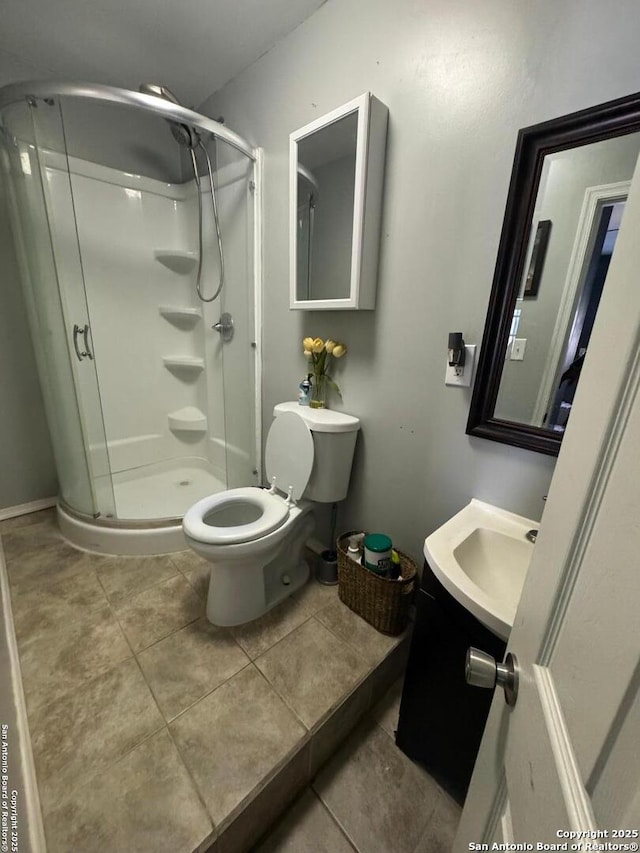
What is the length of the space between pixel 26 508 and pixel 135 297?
146cm

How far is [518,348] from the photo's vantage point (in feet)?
3.38

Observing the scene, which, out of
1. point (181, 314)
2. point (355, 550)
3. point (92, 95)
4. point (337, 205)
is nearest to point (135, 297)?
point (181, 314)

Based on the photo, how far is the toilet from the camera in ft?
4.26

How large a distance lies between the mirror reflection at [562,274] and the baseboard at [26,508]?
101 inches

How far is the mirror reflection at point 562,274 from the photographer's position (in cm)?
85

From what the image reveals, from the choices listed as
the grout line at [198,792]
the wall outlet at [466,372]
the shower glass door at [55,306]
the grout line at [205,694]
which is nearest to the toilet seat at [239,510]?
the grout line at [205,694]

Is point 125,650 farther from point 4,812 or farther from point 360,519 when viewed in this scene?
point 360,519

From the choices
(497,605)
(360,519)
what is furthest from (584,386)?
(360,519)

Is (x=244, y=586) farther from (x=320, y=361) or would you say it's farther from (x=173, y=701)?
(x=320, y=361)

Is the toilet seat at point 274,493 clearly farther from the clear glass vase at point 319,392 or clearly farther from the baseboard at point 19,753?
the baseboard at point 19,753

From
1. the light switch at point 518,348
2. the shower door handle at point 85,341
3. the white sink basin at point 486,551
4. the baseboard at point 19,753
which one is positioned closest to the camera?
the baseboard at point 19,753

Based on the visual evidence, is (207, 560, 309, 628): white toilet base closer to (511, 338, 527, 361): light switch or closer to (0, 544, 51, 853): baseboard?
(0, 544, 51, 853): baseboard

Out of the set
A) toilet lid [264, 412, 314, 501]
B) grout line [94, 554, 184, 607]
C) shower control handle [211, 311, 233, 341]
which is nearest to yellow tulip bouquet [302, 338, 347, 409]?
toilet lid [264, 412, 314, 501]

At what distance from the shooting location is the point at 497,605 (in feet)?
2.43
